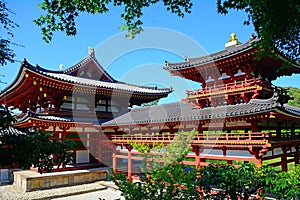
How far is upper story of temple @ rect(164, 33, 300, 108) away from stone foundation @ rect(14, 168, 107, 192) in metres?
8.06

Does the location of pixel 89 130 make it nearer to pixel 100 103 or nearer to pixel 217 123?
pixel 100 103

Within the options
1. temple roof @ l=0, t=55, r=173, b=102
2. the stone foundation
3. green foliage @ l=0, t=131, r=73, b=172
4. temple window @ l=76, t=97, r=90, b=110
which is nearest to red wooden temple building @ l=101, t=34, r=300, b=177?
the stone foundation

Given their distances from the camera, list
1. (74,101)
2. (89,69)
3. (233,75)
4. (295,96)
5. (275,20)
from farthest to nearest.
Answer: (295,96) → (89,69) → (74,101) → (233,75) → (275,20)

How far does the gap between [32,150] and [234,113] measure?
336 inches

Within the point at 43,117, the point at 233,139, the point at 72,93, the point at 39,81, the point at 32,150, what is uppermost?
the point at 39,81

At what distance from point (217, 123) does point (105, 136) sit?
8980mm

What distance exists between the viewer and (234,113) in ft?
33.2

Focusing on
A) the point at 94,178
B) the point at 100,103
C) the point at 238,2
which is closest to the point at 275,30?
the point at 238,2

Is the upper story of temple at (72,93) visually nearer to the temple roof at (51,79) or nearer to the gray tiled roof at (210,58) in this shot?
the temple roof at (51,79)

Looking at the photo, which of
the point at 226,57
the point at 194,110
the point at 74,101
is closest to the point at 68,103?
the point at 74,101

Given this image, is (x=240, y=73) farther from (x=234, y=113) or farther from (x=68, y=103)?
(x=68, y=103)

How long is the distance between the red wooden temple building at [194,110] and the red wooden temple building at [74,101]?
0.20ft

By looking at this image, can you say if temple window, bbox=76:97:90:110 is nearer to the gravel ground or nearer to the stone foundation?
the stone foundation

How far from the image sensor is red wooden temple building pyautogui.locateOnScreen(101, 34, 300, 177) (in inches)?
389
